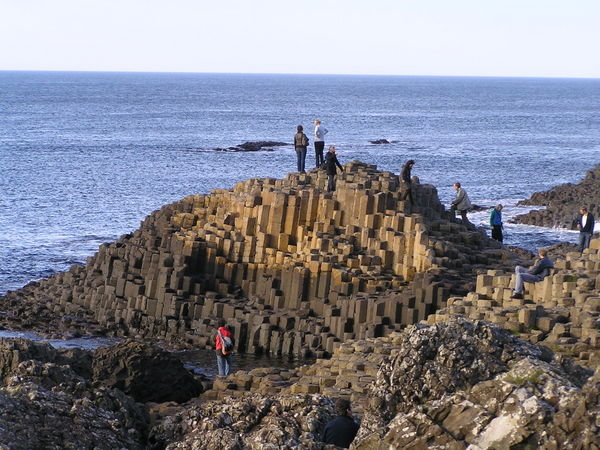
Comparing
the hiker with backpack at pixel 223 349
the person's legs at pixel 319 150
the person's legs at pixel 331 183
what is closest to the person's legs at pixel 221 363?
the hiker with backpack at pixel 223 349

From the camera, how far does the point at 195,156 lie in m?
94.4

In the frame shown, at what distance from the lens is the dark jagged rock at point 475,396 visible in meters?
13.1

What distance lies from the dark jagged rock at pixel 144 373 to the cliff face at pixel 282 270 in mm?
7678

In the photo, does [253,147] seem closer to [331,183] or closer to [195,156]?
[195,156]

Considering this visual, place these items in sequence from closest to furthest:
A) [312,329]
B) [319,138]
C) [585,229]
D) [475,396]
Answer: [475,396], [312,329], [585,229], [319,138]

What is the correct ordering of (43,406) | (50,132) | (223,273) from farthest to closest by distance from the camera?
(50,132), (223,273), (43,406)

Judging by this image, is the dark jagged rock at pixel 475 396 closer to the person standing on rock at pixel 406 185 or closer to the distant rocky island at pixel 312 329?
the distant rocky island at pixel 312 329

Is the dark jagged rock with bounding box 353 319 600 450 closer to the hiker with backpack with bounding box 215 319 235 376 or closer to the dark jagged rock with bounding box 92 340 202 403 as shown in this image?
the dark jagged rock with bounding box 92 340 202 403

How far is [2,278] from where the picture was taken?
147 ft

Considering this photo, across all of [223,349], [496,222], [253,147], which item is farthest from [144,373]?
[253,147]

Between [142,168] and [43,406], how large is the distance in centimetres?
7037

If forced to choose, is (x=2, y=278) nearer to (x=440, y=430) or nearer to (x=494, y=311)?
(x=494, y=311)

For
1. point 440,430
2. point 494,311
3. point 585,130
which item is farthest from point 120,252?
point 585,130

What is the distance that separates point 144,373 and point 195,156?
7047 centimetres
